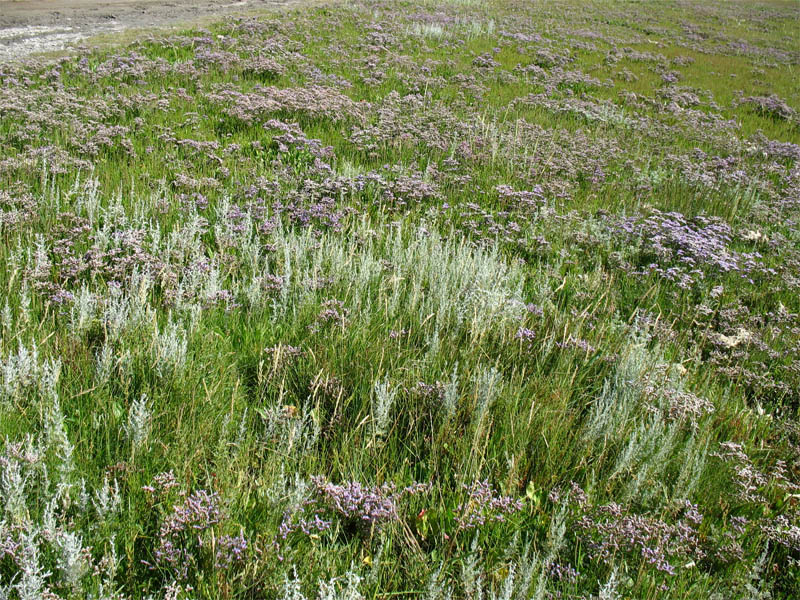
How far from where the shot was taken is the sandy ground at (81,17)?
14164 mm

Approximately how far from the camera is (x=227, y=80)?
1091 cm

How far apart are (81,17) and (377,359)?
20.4 metres

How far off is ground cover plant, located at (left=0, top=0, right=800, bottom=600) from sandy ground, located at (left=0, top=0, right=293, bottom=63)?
20.2ft

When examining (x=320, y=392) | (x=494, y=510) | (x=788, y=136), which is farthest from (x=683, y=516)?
(x=788, y=136)

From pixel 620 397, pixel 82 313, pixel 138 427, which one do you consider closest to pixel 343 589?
pixel 138 427

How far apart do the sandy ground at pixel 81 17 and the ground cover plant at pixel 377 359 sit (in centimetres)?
614

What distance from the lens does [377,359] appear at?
3.54m

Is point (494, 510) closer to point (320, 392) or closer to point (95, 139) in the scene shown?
point (320, 392)

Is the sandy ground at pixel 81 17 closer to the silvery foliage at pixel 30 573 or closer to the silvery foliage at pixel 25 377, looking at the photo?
the silvery foliage at pixel 25 377

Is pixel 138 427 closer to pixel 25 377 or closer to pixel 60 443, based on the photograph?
pixel 60 443

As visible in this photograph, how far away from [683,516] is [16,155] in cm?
729

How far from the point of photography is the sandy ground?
14164mm

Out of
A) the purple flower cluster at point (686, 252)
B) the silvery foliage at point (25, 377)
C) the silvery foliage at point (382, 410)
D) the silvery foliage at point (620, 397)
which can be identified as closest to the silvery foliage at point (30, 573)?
the silvery foliage at point (25, 377)

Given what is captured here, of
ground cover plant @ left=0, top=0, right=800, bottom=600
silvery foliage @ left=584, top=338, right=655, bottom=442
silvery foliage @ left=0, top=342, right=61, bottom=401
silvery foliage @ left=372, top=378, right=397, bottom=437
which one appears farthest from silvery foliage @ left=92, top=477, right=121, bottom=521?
silvery foliage @ left=584, top=338, right=655, bottom=442
